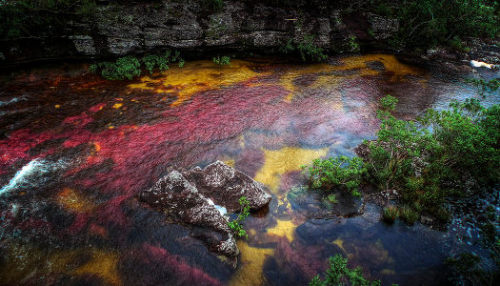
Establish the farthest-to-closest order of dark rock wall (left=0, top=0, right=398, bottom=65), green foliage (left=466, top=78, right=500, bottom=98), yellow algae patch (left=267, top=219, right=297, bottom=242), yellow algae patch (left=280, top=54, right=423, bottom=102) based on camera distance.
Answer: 1. yellow algae patch (left=280, top=54, right=423, bottom=102)
2. dark rock wall (left=0, top=0, right=398, bottom=65)
3. green foliage (left=466, top=78, right=500, bottom=98)
4. yellow algae patch (left=267, top=219, right=297, bottom=242)

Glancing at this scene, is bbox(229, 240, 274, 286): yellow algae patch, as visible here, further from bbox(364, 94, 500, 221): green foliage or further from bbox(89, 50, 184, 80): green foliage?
bbox(89, 50, 184, 80): green foliage

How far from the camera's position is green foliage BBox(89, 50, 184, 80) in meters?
9.18

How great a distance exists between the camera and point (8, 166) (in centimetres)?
573

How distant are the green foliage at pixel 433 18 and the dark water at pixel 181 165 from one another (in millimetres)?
3144

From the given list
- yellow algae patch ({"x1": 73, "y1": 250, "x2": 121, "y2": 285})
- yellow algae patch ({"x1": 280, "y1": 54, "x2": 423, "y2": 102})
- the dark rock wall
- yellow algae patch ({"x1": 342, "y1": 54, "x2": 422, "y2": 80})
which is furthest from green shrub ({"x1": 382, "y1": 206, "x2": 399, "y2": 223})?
the dark rock wall

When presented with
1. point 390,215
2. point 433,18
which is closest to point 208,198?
point 390,215

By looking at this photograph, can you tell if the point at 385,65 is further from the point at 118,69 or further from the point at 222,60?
the point at 118,69

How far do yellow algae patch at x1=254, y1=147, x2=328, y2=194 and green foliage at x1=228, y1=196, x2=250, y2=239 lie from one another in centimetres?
91

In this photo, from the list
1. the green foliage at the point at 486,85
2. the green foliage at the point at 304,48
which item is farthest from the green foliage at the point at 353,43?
the green foliage at the point at 486,85

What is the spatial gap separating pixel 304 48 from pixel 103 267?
34.1 feet

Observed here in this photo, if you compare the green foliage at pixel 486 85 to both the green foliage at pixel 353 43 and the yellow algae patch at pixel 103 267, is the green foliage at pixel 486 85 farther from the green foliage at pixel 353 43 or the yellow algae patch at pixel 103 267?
the yellow algae patch at pixel 103 267

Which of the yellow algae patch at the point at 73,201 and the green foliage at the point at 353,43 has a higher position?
the green foliage at the point at 353,43

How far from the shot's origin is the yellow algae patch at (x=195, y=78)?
29.4ft

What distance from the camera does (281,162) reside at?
6539 mm
